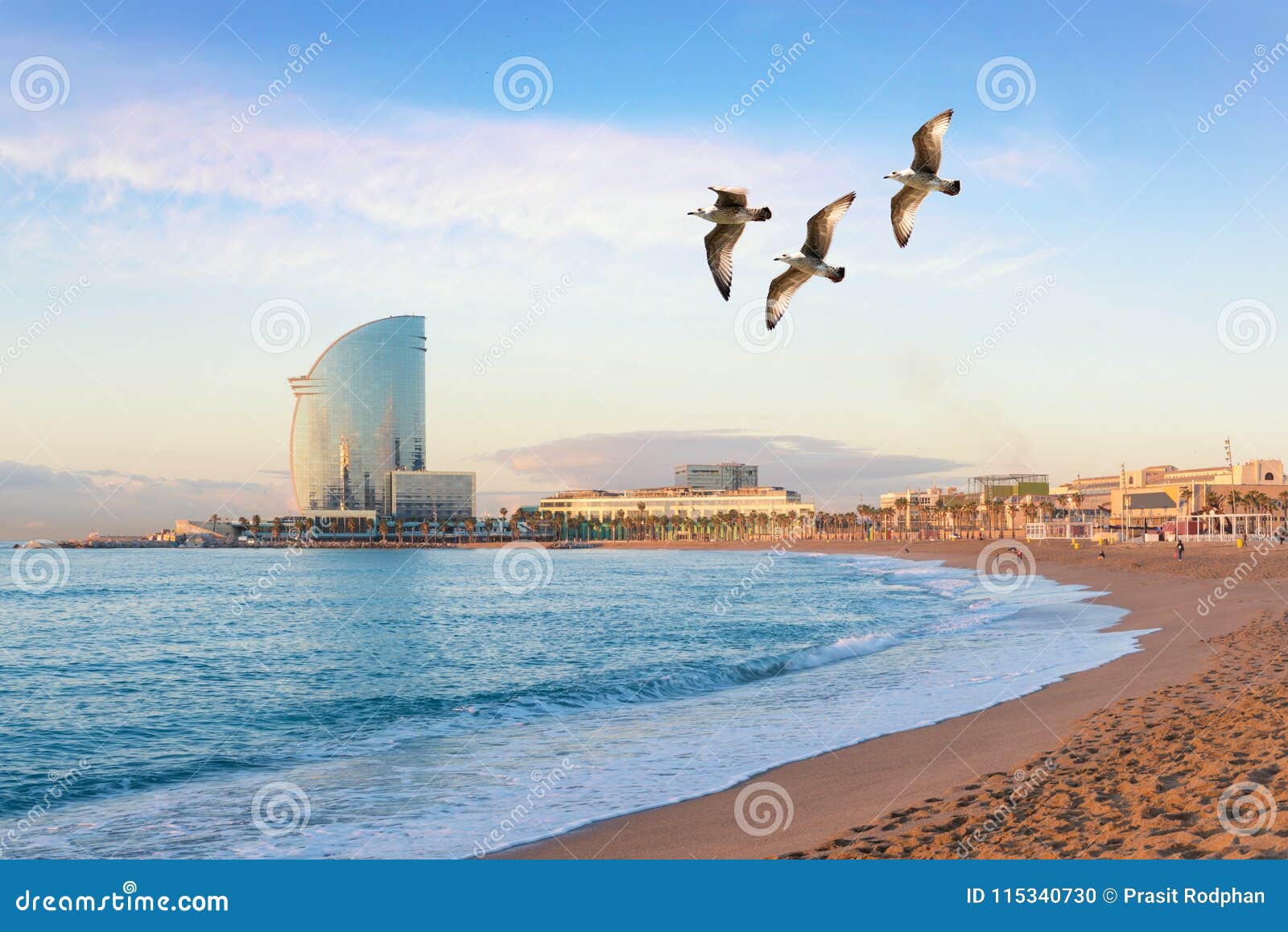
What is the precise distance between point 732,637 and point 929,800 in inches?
816

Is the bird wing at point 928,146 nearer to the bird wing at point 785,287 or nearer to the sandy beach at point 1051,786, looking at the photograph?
the bird wing at point 785,287

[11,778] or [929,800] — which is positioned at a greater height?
[929,800]

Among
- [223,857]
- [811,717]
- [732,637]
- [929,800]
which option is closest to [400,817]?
[223,857]

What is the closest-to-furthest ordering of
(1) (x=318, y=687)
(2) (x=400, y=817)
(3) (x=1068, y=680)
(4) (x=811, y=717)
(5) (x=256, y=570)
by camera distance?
(2) (x=400, y=817), (4) (x=811, y=717), (3) (x=1068, y=680), (1) (x=318, y=687), (5) (x=256, y=570)

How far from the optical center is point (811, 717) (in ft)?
50.2

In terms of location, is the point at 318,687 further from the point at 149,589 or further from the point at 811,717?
the point at 149,589

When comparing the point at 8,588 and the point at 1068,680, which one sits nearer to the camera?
the point at 1068,680

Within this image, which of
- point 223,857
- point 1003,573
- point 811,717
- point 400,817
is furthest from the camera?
point 1003,573

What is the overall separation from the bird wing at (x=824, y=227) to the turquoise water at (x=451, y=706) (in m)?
6.57

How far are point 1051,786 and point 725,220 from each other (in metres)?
6.83

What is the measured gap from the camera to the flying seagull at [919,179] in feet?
19.2
